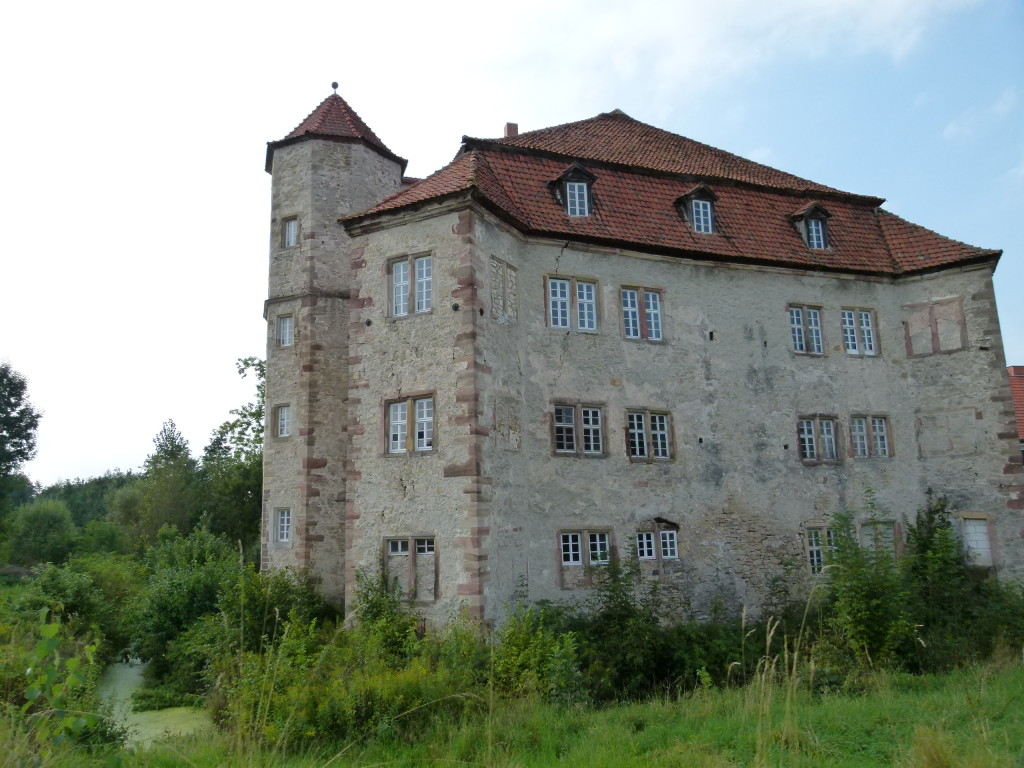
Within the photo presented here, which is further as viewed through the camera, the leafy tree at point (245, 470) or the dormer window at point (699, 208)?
the leafy tree at point (245, 470)

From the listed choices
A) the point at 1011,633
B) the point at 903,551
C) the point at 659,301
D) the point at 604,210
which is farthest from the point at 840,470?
the point at 604,210

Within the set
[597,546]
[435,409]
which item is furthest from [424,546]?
[597,546]

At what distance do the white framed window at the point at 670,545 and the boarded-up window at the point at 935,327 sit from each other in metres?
9.08

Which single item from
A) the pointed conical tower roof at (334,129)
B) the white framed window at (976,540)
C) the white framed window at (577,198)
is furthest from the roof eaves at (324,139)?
the white framed window at (976,540)

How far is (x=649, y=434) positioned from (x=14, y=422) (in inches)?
1874

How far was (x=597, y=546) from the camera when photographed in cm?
1702

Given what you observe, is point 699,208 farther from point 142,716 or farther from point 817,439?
point 142,716

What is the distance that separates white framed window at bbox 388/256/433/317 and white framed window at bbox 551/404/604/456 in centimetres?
393

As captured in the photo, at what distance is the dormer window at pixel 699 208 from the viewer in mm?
20188

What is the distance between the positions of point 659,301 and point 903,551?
9079mm

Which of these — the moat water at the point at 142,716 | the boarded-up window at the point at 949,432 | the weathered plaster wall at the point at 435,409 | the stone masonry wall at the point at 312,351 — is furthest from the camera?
the stone masonry wall at the point at 312,351

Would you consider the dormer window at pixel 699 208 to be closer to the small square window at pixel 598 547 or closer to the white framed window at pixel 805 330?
the white framed window at pixel 805 330

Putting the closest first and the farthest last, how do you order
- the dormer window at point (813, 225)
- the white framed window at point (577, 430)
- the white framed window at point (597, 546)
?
1. the white framed window at point (597, 546)
2. the white framed window at point (577, 430)
3. the dormer window at point (813, 225)

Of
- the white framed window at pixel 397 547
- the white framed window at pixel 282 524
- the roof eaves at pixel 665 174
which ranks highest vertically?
the roof eaves at pixel 665 174
